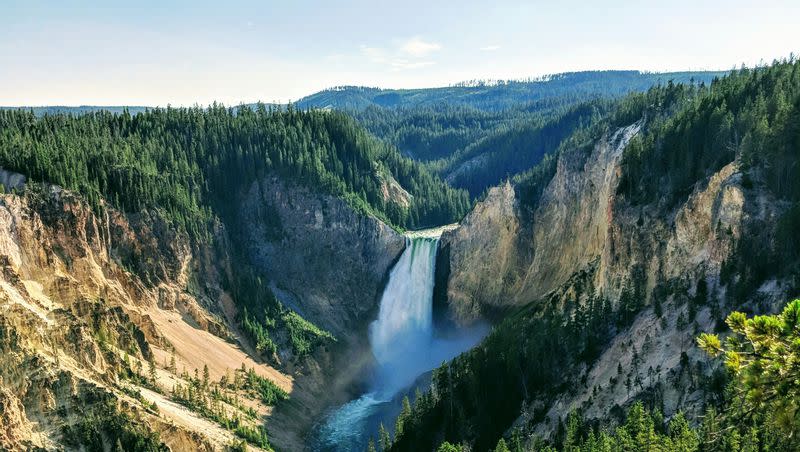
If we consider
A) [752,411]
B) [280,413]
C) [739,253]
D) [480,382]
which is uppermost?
[752,411]

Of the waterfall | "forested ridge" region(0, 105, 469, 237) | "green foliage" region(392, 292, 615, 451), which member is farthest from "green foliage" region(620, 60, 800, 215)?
"forested ridge" region(0, 105, 469, 237)

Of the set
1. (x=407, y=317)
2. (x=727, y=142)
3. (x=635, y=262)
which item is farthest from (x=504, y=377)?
(x=407, y=317)

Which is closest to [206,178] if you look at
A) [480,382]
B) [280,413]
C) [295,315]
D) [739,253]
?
[295,315]

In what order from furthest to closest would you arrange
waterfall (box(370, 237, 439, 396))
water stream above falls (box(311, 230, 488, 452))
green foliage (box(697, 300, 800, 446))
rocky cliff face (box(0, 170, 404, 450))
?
waterfall (box(370, 237, 439, 396)), water stream above falls (box(311, 230, 488, 452)), rocky cliff face (box(0, 170, 404, 450)), green foliage (box(697, 300, 800, 446))

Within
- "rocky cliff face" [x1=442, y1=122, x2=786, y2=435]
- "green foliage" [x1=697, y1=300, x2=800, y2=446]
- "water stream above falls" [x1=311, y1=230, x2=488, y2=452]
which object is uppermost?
"green foliage" [x1=697, y1=300, x2=800, y2=446]

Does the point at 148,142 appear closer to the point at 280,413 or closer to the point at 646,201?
the point at 280,413

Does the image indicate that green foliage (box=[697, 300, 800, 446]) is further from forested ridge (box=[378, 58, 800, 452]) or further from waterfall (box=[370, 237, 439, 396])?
waterfall (box=[370, 237, 439, 396])
